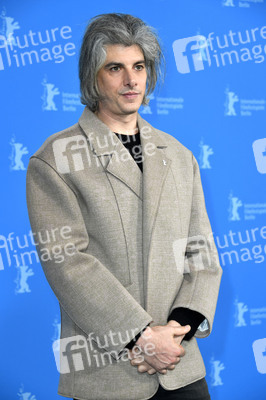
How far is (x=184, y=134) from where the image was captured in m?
2.19

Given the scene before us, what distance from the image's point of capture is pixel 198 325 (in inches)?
49.2

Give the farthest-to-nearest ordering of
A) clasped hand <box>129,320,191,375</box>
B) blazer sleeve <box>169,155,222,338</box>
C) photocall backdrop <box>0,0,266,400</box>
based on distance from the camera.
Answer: photocall backdrop <box>0,0,266,400</box>
blazer sleeve <box>169,155,222,338</box>
clasped hand <box>129,320,191,375</box>

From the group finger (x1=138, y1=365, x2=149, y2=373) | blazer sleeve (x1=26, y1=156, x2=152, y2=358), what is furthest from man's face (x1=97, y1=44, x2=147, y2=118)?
finger (x1=138, y1=365, x2=149, y2=373)

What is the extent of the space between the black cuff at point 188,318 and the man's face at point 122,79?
1.62 ft

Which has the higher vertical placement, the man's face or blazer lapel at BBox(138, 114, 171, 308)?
the man's face

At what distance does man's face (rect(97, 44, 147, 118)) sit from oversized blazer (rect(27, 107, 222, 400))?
2.7 inches

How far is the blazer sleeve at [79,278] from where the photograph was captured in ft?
3.76

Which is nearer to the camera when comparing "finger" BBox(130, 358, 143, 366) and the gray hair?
"finger" BBox(130, 358, 143, 366)

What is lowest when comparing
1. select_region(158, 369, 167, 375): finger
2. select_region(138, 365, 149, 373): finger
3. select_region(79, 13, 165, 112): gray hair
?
select_region(158, 369, 167, 375): finger

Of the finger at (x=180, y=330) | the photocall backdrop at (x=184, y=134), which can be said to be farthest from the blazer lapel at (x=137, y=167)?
the photocall backdrop at (x=184, y=134)

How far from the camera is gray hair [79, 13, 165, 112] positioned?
129 centimetres

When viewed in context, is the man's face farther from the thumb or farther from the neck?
the thumb

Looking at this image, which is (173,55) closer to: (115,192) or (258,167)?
(258,167)

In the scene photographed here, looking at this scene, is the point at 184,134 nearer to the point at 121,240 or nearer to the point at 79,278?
the point at 121,240
